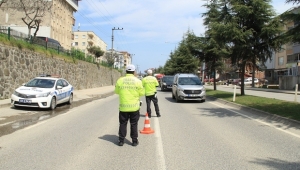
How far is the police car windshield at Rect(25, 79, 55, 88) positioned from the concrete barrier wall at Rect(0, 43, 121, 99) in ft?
8.47

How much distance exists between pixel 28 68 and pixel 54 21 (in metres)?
39.9

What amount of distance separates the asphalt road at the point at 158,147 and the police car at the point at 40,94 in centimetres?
362

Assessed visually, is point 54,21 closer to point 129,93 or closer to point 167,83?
point 167,83

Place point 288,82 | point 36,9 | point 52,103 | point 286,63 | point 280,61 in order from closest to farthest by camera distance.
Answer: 1. point 52,103
2. point 36,9
3. point 288,82
4. point 286,63
5. point 280,61

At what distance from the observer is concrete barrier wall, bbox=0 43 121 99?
1700 cm

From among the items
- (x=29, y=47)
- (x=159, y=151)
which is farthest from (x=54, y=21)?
(x=159, y=151)

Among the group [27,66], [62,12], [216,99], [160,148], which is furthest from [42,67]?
[62,12]

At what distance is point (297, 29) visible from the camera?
1159cm

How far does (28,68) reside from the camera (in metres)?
20.1

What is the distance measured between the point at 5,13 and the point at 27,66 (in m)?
40.8

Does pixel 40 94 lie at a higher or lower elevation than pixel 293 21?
lower

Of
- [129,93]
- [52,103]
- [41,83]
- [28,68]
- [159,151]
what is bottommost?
[159,151]

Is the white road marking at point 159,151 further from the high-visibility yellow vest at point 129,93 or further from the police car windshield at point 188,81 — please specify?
the police car windshield at point 188,81

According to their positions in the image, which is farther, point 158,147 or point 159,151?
point 158,147
